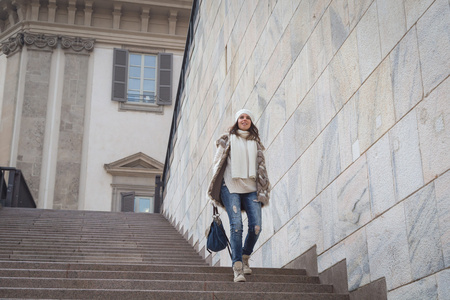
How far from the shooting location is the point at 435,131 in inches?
172

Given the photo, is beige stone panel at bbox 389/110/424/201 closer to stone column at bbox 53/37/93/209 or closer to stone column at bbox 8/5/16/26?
stone column at bbox 53/37/93/209

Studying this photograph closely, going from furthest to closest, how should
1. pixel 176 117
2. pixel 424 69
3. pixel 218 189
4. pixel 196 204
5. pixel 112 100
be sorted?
pixel 112 100 < pixel 176 117 < pixel 196 204 < pixel 218 189 < pixel 424 69

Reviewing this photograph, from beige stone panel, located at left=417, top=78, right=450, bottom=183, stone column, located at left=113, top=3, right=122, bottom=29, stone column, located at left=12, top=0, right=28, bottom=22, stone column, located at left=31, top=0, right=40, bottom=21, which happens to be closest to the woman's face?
beige stone panel, located at left=417, top=78, right=450, bottom=183

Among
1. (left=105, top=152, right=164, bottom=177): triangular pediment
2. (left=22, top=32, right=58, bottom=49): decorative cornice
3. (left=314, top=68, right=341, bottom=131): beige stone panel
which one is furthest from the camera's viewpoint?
(left=22, top=32, right=58, bottom=49): decorative cornice

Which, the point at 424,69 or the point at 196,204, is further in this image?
the point at 196,204

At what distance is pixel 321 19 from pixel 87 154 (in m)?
17.7

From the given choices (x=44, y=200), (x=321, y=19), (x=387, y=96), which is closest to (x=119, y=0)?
(x=44, y=200)

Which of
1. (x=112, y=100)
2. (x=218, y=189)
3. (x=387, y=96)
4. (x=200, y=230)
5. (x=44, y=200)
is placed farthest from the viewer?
(x=112, y=100)

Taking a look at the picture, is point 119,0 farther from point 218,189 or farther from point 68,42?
point 218,189

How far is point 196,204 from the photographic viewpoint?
42.7 ft

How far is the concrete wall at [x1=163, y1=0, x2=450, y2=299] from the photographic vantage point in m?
4.43

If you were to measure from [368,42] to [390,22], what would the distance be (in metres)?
0.43

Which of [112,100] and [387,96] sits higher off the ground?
[112,100]

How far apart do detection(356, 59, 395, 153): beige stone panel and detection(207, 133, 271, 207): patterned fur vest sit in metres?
1.24
